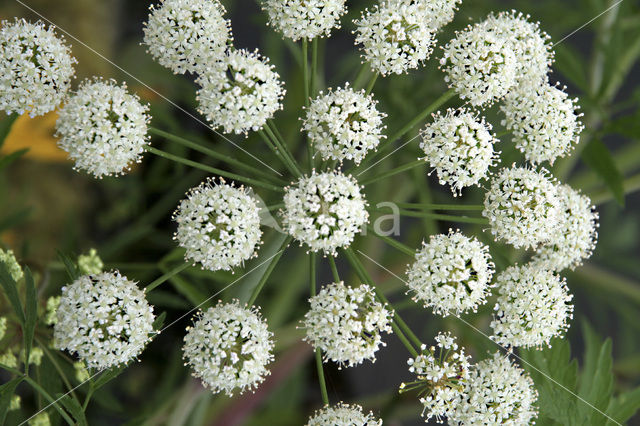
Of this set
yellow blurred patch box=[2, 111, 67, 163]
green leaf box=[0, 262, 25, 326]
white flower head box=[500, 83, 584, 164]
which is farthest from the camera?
yellow blurred patch box=[2, 111, 67, 163]

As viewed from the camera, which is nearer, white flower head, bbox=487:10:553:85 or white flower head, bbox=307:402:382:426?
white flower head, bbox=307:402:382:426

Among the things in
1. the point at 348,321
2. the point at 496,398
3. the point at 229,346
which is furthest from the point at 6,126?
the point at 496,398

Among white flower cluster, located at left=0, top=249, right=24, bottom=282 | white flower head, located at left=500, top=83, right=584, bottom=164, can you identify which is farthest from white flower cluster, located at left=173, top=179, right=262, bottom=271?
white flower head, located at left=500, top=83, right=584, bottom=164

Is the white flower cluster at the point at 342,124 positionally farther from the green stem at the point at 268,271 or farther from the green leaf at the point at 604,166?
the green leaf at the point at 604,166

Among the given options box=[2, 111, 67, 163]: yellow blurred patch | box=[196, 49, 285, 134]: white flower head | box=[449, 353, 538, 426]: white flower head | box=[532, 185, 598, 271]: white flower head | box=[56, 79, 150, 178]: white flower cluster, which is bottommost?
box=[449, 353, 538, 426]: white flower head

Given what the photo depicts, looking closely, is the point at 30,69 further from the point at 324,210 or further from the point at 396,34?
the point at 396,34

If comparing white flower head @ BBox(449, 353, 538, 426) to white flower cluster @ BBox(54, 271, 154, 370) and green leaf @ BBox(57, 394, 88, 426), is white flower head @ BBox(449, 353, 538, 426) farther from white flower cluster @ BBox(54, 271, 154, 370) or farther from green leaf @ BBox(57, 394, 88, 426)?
green leaf @ BBox(57, 394, 88, 426)

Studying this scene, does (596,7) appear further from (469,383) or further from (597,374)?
(469,383)
